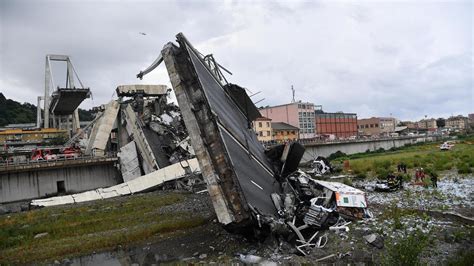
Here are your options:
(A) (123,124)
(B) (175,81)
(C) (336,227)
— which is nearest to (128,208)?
(B) (175,81)

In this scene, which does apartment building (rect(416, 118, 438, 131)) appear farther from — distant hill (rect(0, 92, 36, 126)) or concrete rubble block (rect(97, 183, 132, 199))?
concrete rubble block (rect(97, 183, 132, 199))

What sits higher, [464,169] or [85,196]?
[464,169]

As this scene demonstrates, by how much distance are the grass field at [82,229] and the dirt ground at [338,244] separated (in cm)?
87

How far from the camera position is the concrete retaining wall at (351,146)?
60.9m

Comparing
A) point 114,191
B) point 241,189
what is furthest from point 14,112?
point 241,189

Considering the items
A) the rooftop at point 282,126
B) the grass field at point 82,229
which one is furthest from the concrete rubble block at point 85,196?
the rooftop at point 282,126

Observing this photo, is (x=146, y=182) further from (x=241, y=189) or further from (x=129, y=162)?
(x=241, y=189)

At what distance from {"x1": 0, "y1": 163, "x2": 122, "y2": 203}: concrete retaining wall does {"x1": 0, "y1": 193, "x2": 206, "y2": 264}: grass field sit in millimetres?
11089

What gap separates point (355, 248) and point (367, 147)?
66680 mm

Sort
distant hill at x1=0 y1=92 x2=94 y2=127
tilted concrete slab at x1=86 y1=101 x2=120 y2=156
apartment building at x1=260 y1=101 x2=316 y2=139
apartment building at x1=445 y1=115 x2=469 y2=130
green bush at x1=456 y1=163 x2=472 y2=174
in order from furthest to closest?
apartment building at x1=445 y1=115 x2=469 y2=130 → distant hill at x1=0 y1=92 x2=94 y2=127 → apartment building at x1=260 y1=101 x2=316 y2=139 → tilted concrete slab at x1=86 y1=101 x2=120 y2=156 → green bush at x1=456 y1=163 x2=472 y2=174

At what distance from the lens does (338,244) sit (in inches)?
424

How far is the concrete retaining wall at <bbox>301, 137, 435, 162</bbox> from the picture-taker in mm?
60906

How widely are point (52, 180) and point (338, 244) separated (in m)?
31.5

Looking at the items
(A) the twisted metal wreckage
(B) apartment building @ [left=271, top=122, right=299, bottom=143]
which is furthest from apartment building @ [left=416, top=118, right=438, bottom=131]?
(A) the twisted metal wreckage
